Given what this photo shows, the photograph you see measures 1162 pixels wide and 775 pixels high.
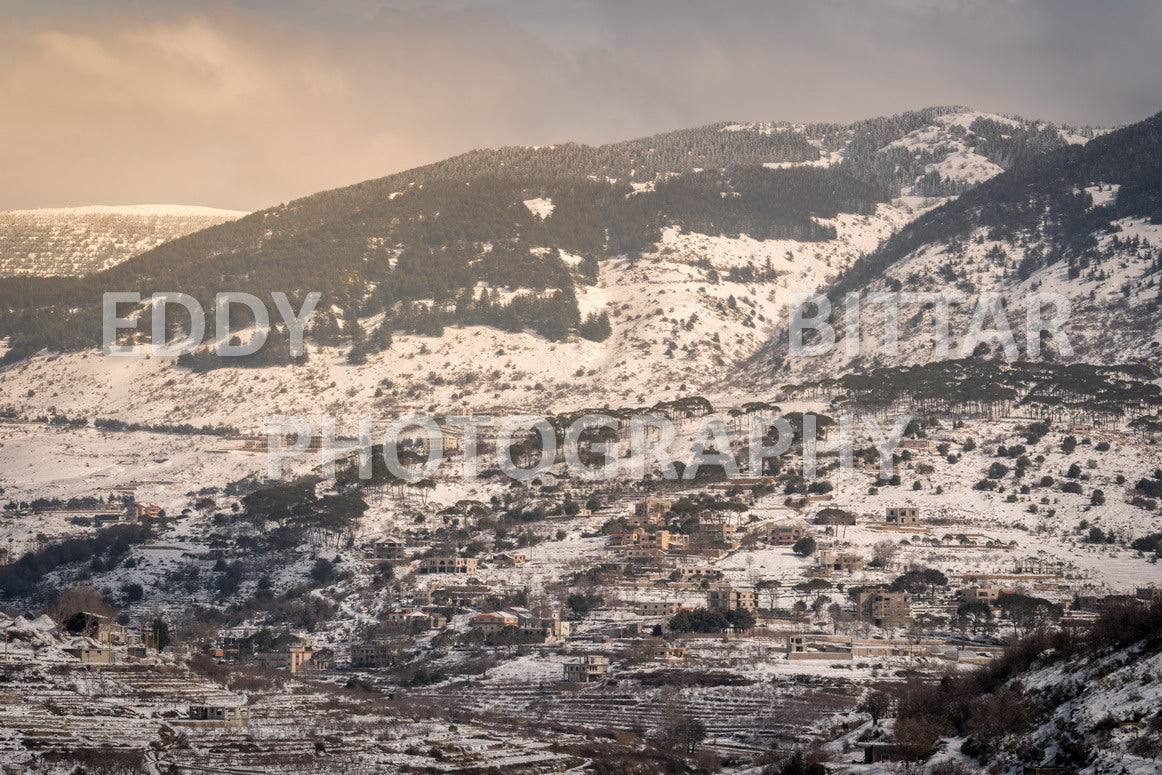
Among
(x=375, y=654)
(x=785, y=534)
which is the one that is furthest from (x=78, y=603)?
(x=785, y=534)

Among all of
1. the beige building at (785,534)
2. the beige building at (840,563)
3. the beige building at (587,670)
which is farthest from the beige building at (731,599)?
the beige building at (587,670)

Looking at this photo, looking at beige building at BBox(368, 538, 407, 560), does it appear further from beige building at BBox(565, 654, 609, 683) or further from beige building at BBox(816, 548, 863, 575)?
beige building at BBox(565, 654, 609, 683)

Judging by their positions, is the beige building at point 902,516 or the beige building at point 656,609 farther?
the beige building at point 902,516

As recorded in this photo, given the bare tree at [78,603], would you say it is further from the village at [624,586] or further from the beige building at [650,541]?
the beige building at [650,541]

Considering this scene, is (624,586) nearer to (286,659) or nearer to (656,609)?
(656,609)

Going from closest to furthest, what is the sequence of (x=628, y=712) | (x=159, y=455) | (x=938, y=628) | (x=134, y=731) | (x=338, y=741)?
(x=134, y=731) < (x=338, y=741) < (x=628, y=712) < (x=938, y=628) < (x=159, y=455)

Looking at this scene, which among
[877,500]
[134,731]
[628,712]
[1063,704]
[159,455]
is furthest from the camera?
[159,455]

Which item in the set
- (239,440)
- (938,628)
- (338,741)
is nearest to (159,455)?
(239,440)

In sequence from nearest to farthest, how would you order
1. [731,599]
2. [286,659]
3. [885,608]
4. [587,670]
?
[587,670]
[286,659]
[885,608]
[731,599]

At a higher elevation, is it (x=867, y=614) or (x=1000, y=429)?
(x=1000, y=429)

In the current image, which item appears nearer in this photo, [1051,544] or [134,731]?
[134,731]

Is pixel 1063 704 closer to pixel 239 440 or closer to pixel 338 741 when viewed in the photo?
pixel 338 741
